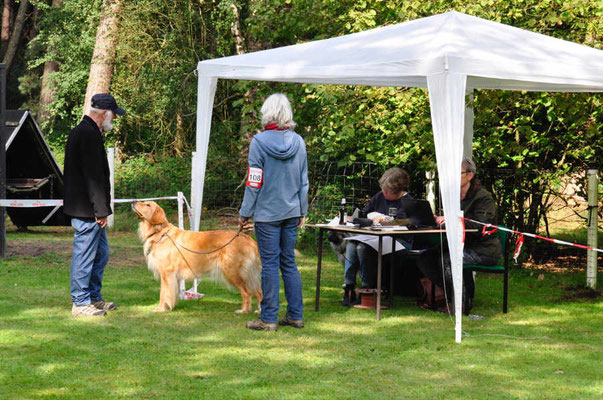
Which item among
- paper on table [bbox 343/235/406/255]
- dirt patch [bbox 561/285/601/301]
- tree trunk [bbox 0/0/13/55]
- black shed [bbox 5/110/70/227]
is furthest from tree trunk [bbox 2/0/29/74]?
dirt patch [bbox 561/285/601/301]

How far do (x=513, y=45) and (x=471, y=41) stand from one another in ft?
1.50

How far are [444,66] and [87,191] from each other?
3.02 m

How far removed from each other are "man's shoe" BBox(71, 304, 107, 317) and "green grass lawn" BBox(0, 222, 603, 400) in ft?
0.31

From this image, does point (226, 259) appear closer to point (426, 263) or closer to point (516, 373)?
point (426, 263)

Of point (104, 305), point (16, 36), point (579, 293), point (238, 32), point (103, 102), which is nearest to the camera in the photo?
point (103, 102)

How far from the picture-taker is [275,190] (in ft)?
20.2

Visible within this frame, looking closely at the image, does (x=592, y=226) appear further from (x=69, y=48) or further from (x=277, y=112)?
(x=69, y=48)

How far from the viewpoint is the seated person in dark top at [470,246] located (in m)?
7.25

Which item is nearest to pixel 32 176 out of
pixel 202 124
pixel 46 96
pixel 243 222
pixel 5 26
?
pixel 202 124

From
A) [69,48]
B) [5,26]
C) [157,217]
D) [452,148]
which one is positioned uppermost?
[5,26]

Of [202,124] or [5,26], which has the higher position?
[5,26]

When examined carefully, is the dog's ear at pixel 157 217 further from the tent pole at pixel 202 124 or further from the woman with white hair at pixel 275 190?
the woman with white hair at pixel 275 190

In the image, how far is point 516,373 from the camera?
17.2ft

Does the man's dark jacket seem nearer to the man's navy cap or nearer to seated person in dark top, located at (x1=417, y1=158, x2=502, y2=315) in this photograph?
the man's navy cap
